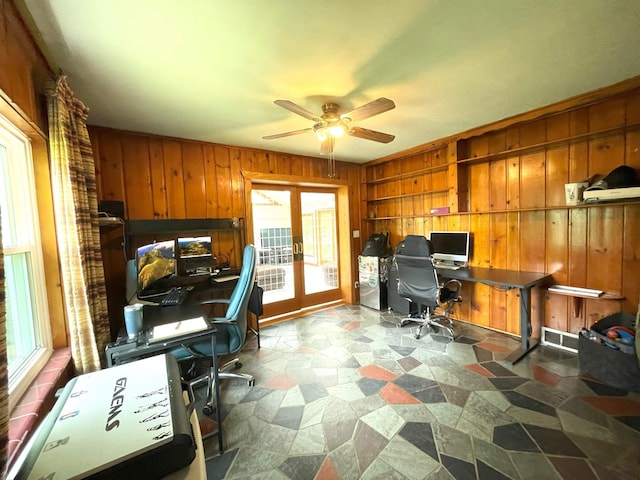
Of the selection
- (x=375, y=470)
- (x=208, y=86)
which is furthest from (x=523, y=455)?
(x=208, y=86)

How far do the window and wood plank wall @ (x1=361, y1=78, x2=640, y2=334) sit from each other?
386 centimetres

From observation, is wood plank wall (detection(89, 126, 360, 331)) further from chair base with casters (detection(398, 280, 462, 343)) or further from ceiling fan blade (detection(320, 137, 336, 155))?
chair base with casters (detection(398, 280, 462, 343))

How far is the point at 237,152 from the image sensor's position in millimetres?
3385

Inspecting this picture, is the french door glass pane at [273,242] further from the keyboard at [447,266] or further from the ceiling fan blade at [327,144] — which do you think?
the keyboard at [447,266]

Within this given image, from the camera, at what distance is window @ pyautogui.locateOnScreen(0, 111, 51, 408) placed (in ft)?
4.57

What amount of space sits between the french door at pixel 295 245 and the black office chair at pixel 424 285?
4.93ft

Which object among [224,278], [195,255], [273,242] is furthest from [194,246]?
[273,242]

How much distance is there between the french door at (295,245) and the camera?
149 inches

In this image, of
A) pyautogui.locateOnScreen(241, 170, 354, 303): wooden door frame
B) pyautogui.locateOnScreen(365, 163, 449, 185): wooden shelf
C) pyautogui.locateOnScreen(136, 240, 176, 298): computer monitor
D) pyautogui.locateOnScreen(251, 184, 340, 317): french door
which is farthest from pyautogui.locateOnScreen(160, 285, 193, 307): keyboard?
pyautogui.locateOnScreen(365, 163, 449, 185): wooden shelf

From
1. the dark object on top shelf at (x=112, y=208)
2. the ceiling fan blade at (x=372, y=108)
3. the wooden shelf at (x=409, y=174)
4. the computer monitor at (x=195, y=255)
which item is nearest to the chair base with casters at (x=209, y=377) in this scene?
the computer monitor at (x=195, y=255)

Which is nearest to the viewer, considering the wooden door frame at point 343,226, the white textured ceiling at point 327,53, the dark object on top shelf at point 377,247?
the white textured ceiling at point 327,53

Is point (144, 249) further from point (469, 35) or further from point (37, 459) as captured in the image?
point (469, 35)

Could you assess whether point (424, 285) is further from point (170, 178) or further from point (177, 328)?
point (170, 178)

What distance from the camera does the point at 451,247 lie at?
3500mm
